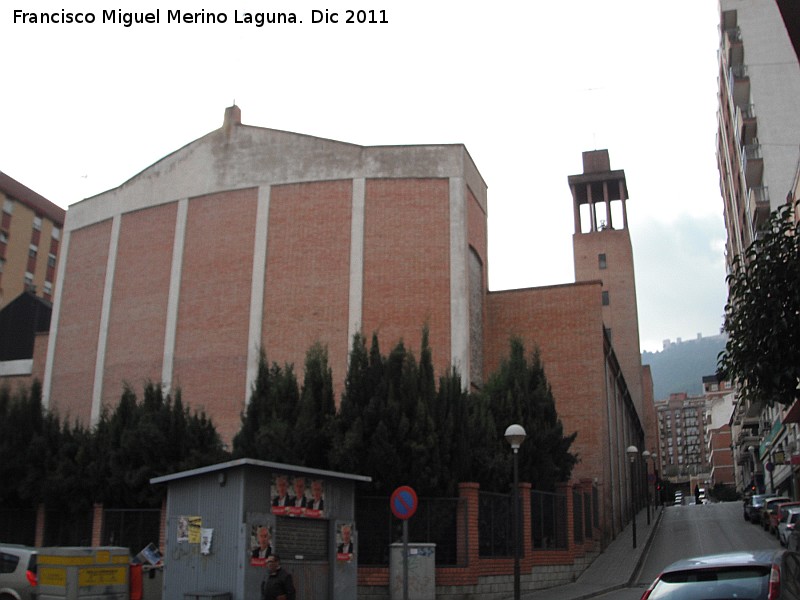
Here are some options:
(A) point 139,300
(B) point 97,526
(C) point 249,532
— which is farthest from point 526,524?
(A) point 139,300

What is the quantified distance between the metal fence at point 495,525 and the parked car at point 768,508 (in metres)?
16.3

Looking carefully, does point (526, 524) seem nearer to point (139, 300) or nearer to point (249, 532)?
point (249, 532)

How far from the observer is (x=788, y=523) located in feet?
78.4

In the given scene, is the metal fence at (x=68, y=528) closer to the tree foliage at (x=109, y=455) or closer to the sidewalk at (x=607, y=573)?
the tree foliage at (x=109, y=455)

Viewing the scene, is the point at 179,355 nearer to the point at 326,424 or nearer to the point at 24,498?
the point at 24,498

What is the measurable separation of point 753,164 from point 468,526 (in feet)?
93.4

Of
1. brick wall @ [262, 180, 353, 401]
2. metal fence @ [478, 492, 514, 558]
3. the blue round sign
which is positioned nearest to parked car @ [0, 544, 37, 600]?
the blue round sign

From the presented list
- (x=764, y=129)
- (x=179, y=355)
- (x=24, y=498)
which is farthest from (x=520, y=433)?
(x=764, y=129)

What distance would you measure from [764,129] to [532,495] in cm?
2675

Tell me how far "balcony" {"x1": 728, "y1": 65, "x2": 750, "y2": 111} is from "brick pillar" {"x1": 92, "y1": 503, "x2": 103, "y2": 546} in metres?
36.0

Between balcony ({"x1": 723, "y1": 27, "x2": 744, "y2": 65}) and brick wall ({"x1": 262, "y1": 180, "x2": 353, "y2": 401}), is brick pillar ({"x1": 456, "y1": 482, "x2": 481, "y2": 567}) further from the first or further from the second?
balcony ({"x1": 723, "y1": 27, "x2": 744, "y2": 65})

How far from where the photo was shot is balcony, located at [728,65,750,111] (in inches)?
1628

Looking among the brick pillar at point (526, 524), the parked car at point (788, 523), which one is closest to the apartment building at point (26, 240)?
the brick pillar at point (526, 524)

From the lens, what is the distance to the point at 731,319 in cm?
1394
